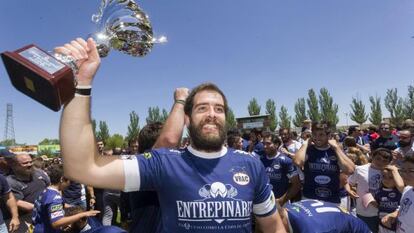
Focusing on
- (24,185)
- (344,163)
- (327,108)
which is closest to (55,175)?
(24,185)

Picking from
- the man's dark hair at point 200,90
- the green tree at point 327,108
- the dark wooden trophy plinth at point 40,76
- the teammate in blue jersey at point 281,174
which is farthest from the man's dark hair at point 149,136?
the green tree at point 327,108

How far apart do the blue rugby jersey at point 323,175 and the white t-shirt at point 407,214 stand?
1.93 metres

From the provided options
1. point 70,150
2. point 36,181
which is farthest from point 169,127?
point 36,181

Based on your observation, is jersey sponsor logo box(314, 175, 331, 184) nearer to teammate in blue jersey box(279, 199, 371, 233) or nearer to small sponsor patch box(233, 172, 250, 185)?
teammate in blue jersey box(279, 199, 371, 233)

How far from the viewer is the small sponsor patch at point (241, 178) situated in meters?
2.02

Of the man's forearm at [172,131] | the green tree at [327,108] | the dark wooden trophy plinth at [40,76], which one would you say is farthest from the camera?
the green tree at [327,108]

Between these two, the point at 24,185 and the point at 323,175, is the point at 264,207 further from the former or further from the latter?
the point at 24,185

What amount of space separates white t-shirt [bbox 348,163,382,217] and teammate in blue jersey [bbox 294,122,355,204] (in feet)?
0.87

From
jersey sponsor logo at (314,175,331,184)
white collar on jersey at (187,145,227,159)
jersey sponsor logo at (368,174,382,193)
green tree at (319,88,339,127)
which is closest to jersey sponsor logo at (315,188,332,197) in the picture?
jersey sponsor logo at (314,175,331,184)

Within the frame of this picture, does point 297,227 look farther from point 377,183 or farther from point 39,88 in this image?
point 377,183

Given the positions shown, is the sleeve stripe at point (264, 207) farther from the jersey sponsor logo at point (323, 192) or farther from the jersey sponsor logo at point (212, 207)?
the jersey sponsor logo at point (323, 192)

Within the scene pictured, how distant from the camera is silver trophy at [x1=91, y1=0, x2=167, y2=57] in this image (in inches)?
93.6

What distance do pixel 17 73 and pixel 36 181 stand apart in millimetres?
5791

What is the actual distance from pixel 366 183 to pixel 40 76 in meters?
5.66
